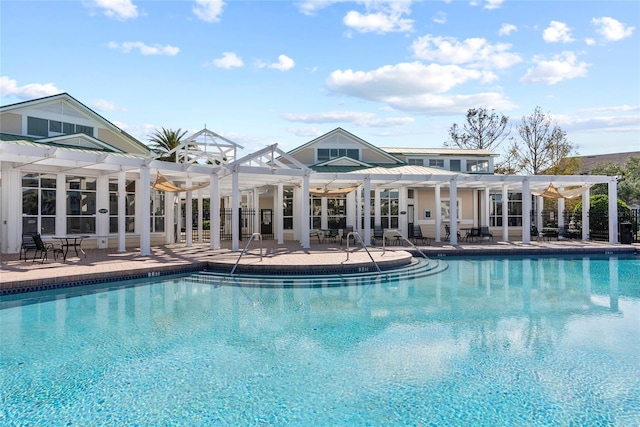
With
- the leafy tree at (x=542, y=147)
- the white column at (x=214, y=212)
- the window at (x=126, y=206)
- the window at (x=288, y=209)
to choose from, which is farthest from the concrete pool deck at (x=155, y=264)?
the leafy tree at (x=542, y=147)

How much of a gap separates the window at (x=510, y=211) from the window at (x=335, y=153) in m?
8.54

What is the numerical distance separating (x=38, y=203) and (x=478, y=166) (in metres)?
23.0

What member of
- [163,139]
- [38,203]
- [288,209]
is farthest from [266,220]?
[163,139]

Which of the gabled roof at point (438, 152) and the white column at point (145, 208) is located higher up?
the gabled roof at point (438, 152)

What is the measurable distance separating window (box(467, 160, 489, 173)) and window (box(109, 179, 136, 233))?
19115mm

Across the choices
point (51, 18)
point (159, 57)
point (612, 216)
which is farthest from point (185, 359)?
point (612, 216)

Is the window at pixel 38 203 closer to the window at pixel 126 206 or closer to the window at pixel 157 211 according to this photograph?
the window at pixel 126 206

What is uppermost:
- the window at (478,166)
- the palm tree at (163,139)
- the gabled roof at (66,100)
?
the palm tree at (163,139)

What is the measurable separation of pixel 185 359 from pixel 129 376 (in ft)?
2.52

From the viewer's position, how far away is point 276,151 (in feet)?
53.1

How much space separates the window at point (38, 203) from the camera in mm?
15000

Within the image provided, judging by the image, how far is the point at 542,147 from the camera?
115 feet

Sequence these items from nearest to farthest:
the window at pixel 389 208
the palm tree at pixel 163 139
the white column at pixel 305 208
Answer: the white column at pixel 305 208 < the window at pixel 389 208 < the palm tree at pixel 163 139

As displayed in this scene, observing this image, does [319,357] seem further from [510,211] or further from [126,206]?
[510,211]
